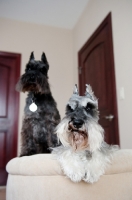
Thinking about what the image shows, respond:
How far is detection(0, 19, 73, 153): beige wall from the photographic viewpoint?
3764 mm

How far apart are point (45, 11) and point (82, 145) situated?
10.2 feet

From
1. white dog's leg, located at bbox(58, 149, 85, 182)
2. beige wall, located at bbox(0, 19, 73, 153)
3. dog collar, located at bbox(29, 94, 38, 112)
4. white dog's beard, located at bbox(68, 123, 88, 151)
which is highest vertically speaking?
beige wall, located at bbox(0, 19, 73, 153)

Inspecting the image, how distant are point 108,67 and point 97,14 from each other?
3.15ft

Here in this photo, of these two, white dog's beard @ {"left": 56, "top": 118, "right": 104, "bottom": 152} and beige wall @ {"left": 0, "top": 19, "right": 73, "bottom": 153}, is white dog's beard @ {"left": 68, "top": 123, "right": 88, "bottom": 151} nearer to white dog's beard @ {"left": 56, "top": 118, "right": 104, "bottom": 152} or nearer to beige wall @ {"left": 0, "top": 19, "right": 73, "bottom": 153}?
white dog's beard @ {"left": 56, "top": 118, "right": 104, "bottom": 152}

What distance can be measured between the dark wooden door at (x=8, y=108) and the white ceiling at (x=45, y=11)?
744mm

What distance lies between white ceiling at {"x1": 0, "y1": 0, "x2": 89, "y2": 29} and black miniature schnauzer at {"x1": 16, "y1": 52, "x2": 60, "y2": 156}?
1.93 meters

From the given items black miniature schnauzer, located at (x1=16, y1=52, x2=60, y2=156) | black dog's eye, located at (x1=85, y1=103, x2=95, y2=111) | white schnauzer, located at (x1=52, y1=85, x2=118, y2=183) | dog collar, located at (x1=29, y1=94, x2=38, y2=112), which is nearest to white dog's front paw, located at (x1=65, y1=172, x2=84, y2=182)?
white schnauzer, located at (x1=52, y1=85, x2=118, y2=183)

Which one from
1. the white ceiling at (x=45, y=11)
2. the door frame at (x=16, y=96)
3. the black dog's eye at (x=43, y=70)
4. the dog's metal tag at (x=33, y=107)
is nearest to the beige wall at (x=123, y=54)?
the white ceiling at (x=45, y=11)

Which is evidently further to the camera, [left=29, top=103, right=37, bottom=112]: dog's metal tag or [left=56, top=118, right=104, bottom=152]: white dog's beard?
[left=29, top=103, right=37, bottom=112]: dog's metal tag

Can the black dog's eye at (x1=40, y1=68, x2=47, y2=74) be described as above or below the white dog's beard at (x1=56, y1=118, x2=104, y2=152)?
above

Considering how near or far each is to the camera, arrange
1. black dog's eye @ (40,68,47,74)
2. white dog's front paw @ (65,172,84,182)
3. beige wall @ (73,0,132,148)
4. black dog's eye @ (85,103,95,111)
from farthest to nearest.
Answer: beige wall @ (73,0,132,148)
black dog's eye @ (40,68,47,74)
black dog's eye @ (85,103,95,111)
white dog's front paw @ (65,172,84,182)

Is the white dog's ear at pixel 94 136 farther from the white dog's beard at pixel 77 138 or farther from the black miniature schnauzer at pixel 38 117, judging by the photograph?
the black miniature schnauzer at pixel 38 117

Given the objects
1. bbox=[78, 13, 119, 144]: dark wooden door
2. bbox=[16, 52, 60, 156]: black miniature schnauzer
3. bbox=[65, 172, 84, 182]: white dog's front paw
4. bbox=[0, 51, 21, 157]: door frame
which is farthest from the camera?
bbox=[0, 51, 21, 157]: door frame

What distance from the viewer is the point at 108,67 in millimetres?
2805
